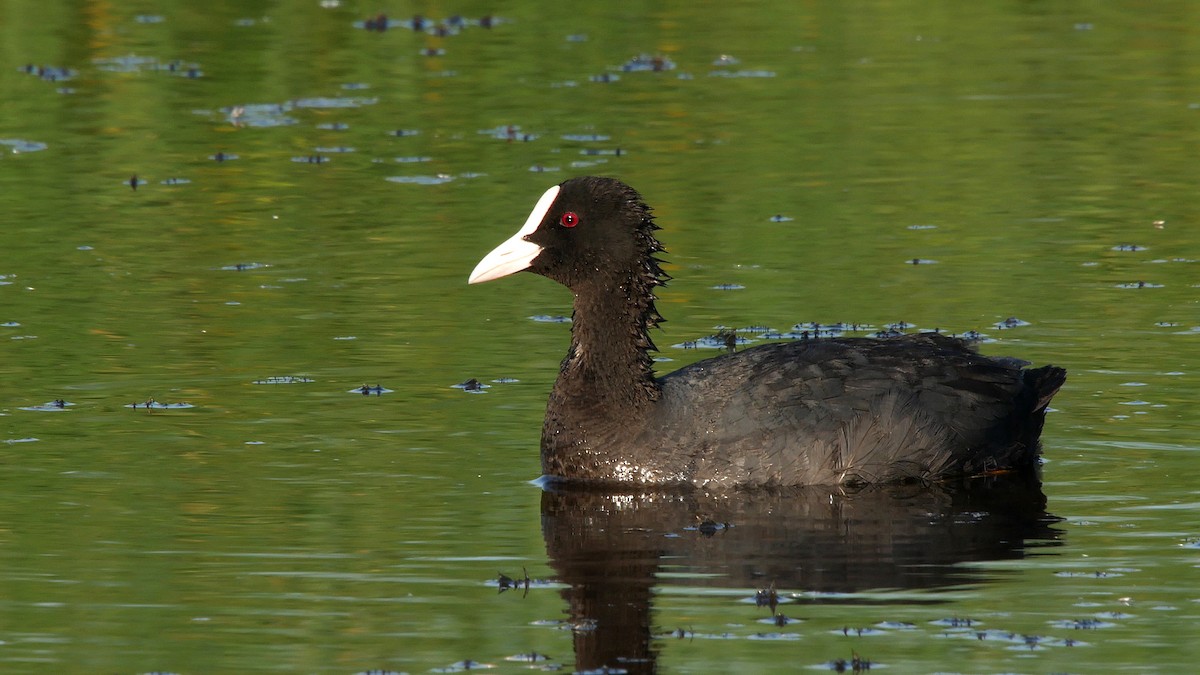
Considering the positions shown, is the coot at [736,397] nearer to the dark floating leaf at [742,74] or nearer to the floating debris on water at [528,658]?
the floating debris on water at [528,658]

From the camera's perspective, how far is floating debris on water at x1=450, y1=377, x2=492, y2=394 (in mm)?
11656

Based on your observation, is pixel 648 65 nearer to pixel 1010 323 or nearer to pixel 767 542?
pixel 1010 323

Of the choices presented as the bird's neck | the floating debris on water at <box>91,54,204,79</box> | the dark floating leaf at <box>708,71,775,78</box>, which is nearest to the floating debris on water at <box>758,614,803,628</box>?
the bird's neck

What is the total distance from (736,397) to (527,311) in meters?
3.70

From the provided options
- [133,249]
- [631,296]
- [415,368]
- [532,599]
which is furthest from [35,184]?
[532,599]

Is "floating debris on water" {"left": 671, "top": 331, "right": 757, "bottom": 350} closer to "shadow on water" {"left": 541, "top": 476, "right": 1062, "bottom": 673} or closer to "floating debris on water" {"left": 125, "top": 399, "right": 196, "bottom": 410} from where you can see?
"shadow on water" {"left": 541, "top": 476, "right": 1062, "bottom": 673}

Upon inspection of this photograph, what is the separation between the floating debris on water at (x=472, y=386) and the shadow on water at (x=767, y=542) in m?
1.54

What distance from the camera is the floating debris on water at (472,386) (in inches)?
459

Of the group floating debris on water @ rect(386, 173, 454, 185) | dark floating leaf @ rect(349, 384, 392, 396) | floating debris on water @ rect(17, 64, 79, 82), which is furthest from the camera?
floating debris on water @ rect(17, 64, 79, 82)

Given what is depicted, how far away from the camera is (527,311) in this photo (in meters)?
13.8

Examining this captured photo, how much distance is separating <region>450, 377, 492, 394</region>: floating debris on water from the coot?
0.90 metres

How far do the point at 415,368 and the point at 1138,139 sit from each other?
347 inches

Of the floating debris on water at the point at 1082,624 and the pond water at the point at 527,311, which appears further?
the pond water at the point at 527,311

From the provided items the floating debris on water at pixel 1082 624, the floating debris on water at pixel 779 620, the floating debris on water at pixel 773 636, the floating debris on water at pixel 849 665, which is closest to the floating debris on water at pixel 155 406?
the floating debris on water at pixel 779 620
